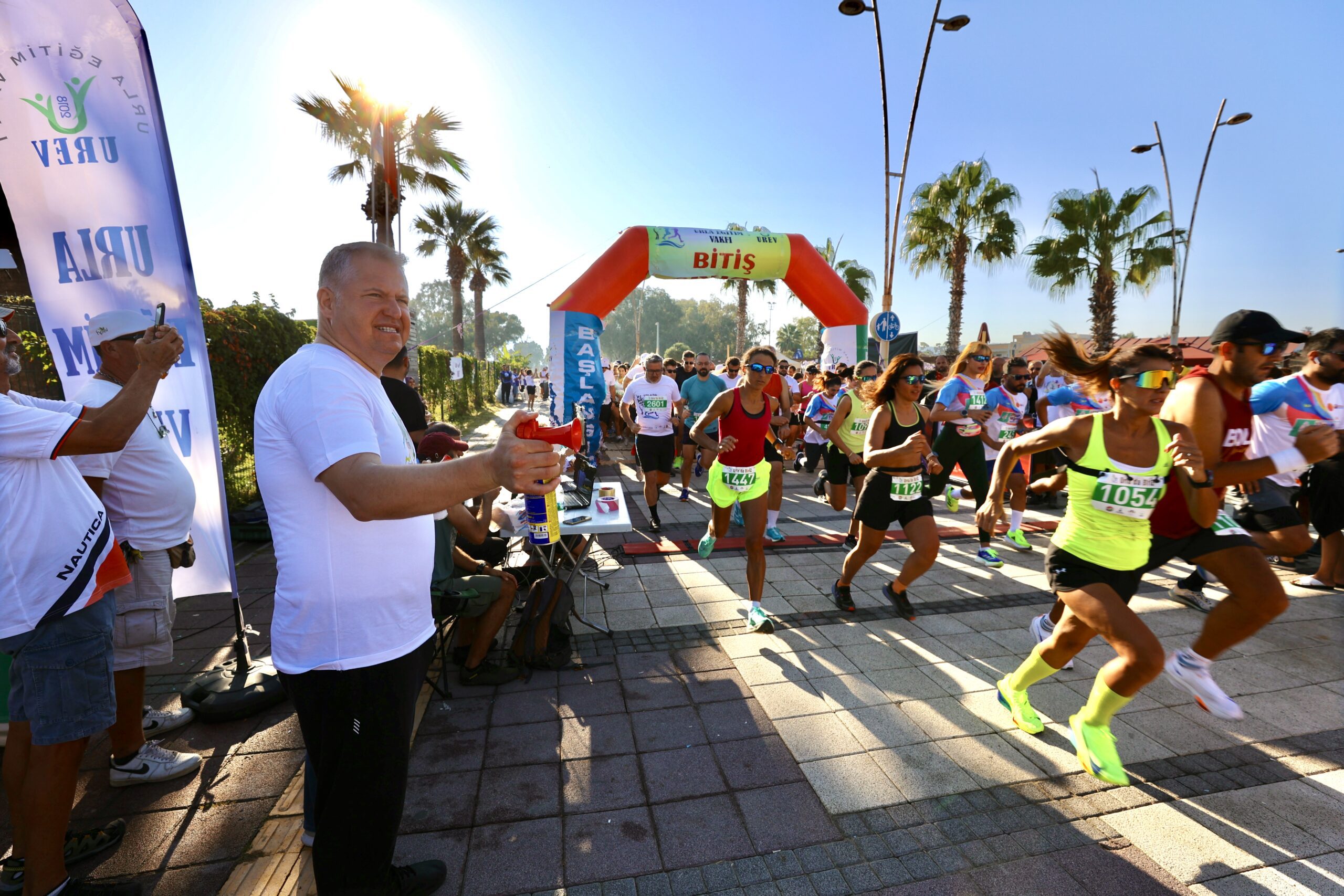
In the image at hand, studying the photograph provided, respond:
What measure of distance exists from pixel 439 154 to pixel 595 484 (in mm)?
14227

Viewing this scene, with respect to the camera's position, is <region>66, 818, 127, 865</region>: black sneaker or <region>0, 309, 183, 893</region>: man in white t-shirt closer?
<region>0, 309, 183, 893</region>: man in white t-shirt

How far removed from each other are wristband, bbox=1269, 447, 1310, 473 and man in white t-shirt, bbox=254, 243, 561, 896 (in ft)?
11.5

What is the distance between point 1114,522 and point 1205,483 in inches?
16.9

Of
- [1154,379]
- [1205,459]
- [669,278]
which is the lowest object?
[1205,459]

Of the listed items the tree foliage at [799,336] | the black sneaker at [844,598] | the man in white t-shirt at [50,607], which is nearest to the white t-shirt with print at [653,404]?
the black sneaker at [844,598]

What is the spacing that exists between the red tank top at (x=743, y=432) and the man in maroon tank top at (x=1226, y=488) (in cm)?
240

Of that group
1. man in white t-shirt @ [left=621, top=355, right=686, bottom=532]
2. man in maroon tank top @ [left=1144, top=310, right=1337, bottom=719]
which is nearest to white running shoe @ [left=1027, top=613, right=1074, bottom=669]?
man in maroon tank top @ [left=1144, top=310, right=1337, bottom=719]

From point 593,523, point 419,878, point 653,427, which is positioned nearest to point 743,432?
point 593,523

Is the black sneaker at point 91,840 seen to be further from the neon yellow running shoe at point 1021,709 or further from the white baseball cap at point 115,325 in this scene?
the neon yellow running shoe at point 1021,709

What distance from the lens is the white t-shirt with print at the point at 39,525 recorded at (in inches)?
69.0

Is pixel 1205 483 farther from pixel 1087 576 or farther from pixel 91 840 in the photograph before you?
pixel 91 840

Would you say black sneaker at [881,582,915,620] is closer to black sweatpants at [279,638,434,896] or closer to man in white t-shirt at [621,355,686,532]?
man in white t-shirt at [621,355,686,532]

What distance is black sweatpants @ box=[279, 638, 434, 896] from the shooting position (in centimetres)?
151

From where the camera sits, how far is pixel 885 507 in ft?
13.7
